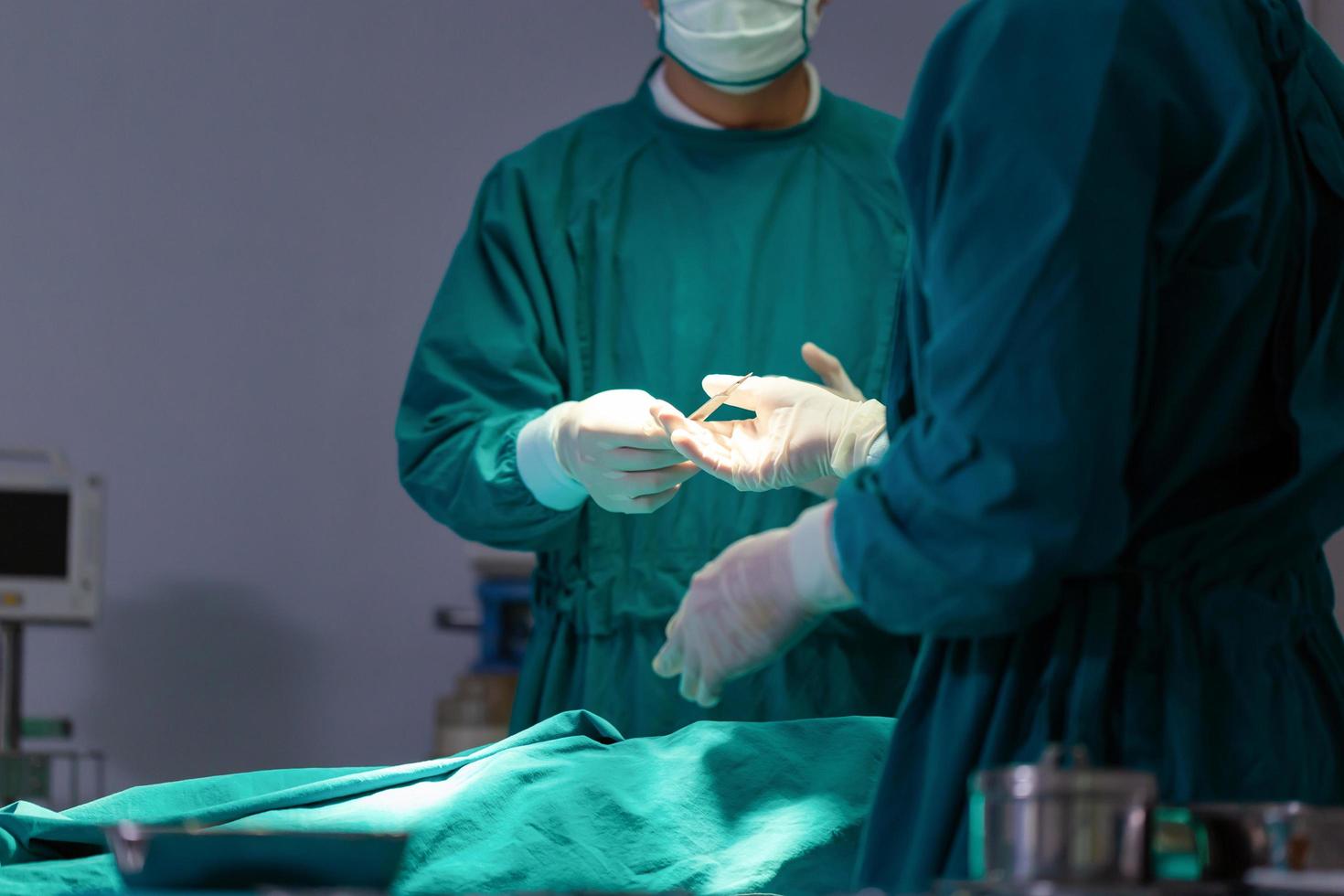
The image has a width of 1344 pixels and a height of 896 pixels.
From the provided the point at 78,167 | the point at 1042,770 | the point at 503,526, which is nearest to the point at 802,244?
the point at 503,526

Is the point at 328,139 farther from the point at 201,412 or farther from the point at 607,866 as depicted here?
the point at 607,866

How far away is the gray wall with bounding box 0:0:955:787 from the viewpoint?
13.9 ft

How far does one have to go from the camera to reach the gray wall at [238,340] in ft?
13.9

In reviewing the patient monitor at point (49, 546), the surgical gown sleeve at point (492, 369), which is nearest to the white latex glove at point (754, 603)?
the surgical gown sleeve at point (492, 369)

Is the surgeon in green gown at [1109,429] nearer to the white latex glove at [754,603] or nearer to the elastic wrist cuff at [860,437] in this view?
the white latex glove at [754,603]

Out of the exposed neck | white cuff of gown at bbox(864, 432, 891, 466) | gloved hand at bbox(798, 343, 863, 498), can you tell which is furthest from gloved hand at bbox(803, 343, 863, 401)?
the exposed neck

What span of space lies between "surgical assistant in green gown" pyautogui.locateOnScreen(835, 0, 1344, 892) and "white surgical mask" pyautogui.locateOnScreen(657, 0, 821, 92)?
3.86 feet

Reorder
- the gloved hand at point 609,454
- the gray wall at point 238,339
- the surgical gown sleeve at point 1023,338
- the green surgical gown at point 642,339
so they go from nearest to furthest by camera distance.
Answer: the surgical gown sleeve at point 1023,338, the gloved hand at point 609,454, the green surgical gown at point 642,339, the gray wall at point 238,339

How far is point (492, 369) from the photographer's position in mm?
2428

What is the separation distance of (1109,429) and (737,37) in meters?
1.43

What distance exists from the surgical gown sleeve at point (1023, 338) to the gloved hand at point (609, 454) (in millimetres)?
893

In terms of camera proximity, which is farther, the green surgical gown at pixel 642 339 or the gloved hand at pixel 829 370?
the green surgical gown at pixel 642 339

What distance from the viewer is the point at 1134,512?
1.26 meters

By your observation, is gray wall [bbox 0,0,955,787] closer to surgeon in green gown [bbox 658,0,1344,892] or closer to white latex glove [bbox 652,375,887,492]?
white latex glove [bbox 652,375,887,492]
